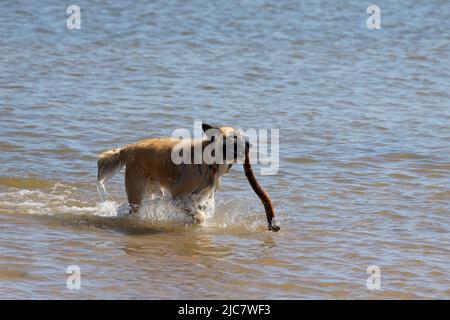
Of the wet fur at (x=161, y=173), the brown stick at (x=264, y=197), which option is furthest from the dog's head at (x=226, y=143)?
the brown stick at (x=264, y=197)

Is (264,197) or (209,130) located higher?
(209,130)

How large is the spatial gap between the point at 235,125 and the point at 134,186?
15.2 ft

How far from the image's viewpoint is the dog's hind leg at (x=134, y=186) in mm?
9883

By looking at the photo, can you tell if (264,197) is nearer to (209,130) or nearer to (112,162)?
(209,130)

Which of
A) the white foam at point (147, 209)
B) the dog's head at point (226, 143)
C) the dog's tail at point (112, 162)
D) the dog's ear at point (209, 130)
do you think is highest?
the dog's ear at point (209, 130)

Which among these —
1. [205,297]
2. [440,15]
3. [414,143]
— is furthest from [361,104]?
[440,15]

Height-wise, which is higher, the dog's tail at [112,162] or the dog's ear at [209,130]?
the dog's ear at [209,130]

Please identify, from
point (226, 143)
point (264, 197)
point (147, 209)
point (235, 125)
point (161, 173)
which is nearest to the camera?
point (226, 143)

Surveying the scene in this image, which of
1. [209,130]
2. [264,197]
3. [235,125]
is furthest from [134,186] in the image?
[235,125]

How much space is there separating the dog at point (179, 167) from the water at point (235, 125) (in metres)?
0.25

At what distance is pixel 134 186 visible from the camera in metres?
9.91

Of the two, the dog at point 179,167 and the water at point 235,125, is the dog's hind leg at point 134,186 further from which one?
the water at point 235,125

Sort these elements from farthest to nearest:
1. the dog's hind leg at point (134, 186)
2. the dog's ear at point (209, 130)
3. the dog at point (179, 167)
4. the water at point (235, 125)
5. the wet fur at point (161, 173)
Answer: the dog's hind leg at point (134, 186) < the wet fur at point (161, 173) < the dog at point (179, 167) < the dog's ear at point (209, 130) < the water at point (235, 125)

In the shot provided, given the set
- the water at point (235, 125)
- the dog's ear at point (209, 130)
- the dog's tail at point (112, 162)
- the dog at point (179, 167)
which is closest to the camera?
the water at point (235, 125)
